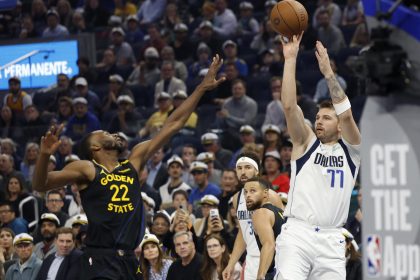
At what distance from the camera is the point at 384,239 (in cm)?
586

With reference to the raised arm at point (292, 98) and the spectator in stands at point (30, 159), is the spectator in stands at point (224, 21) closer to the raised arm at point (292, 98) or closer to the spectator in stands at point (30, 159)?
the spectator in stands at point (30, 159)

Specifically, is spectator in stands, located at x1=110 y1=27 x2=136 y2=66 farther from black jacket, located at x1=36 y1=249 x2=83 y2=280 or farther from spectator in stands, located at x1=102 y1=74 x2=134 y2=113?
black jacket, located at x1=36 y1=249 x2=83 y2=280

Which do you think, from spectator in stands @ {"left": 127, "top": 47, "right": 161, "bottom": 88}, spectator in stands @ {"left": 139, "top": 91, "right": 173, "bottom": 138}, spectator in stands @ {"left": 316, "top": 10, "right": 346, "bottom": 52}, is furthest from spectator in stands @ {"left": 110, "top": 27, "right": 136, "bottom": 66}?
spectator in stands @ {"left": 316, "top": 10, "right": 346, "bottom": 52}

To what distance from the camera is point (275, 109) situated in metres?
16.9

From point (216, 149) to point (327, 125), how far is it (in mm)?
7500

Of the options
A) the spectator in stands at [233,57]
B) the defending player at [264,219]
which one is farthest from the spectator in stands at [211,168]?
the defending player at [264,219]

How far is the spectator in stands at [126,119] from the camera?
1867 centimetres

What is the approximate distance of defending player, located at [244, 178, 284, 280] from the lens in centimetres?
995

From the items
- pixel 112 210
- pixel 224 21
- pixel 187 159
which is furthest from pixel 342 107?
pixel 224 21

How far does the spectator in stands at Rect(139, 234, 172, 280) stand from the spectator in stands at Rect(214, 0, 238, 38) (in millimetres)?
8053

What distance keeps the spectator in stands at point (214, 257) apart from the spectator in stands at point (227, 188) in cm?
179

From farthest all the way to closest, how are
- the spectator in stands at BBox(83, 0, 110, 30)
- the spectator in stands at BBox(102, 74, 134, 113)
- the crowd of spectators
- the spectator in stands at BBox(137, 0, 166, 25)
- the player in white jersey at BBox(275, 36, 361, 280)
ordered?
1. the spectator in stands at BBox(83, 0, 110, 30)
2. the spectator in stands at BBox(137, 0, 166, 25)
3. the spectator in stands at BBox(102, 74, 134, 113)
4. the crowd of spectators
5. the player in white jersey at BBox(275, 36, 361, 280)

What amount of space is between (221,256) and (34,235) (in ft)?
12.3

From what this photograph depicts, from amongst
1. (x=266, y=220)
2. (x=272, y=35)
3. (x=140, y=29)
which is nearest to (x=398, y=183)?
(x=266, y=220)
